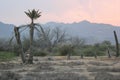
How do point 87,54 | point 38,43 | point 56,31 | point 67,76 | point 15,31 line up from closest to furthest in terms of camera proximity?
point 67,76
point 15,31
point 87,54
point 38,43
point 56,31

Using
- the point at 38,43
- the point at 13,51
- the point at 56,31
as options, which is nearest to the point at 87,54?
the point at 13,51

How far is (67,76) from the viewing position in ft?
74.2

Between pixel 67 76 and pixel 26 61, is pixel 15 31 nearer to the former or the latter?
pixel 26 61

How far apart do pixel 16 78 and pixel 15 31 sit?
13.2 m

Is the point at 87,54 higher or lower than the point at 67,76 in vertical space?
higher

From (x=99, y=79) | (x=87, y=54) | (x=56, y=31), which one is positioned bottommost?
(x=99, y=79)

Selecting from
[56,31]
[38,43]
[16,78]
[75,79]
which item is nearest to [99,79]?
[75,79]

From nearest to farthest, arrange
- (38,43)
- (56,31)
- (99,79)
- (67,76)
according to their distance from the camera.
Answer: (99,79) < (67,76) < (38,43) < (56,31)

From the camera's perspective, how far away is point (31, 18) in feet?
115

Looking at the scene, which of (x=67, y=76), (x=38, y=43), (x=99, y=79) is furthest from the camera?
(x=38, y=43)

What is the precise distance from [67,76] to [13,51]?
42.1 metres

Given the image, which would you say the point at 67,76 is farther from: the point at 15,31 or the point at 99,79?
the point at 15,31

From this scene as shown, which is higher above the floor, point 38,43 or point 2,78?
point 38,43

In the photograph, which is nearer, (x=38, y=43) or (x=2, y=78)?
(x=2, y=78)
